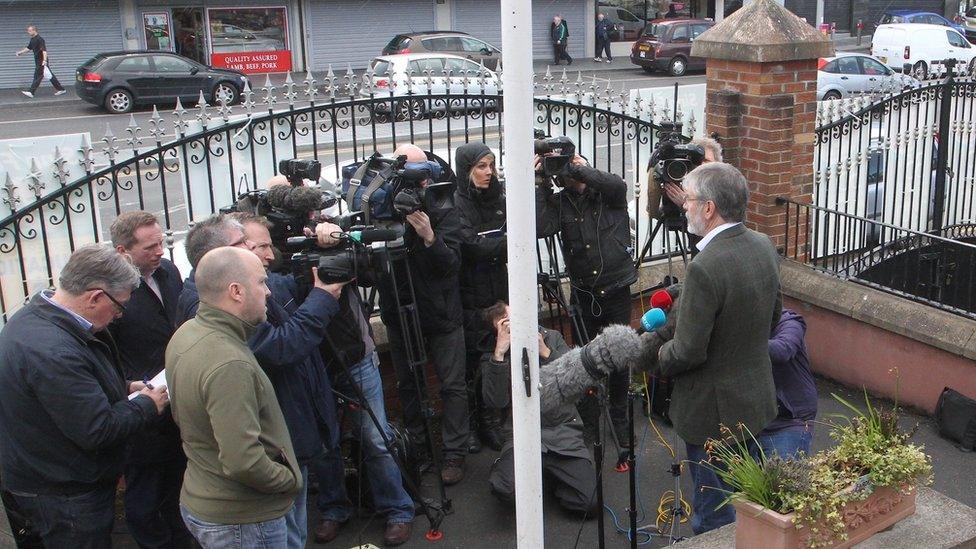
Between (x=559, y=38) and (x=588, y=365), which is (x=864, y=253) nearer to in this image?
(x=588, y=365)

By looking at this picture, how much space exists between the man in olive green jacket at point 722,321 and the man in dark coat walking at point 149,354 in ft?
7.24

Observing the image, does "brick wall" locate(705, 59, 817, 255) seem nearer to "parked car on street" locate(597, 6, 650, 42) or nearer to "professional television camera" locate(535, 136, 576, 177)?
"professional television camera" locate(535, 136, 576, 177)

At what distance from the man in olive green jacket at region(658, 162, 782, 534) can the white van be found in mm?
26104

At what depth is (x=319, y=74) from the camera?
29.2 m

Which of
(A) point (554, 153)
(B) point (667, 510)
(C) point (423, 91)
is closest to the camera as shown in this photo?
(B) point (667, 510)

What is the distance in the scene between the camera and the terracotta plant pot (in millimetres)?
3273

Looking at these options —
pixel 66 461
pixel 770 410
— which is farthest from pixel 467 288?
pixel 66 461

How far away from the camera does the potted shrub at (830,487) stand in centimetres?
328

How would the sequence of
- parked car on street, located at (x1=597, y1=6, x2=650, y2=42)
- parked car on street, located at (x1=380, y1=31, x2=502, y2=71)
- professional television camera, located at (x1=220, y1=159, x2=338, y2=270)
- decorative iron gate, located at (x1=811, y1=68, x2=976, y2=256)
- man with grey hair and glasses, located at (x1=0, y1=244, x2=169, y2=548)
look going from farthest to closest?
parked car on street, located at (x1=597, y1=6, x2=650, y2=42), parked car on street, located at (x1=380, y1=31, x2=502, y2=71), decorative iron gate, located at (x1=811, y1=68, x2=976, y2=256), professional television camera, located at (x1=220, y1=159, x2=338, y2=270), man with grey hair and glasses, located at (x1=0, y1=244, x2=169, y2=548)

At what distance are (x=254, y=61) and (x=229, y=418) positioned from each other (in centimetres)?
2797

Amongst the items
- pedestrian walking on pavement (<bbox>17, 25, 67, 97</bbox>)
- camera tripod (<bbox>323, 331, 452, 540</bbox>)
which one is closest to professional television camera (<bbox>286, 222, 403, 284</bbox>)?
camera tripod (<bbox>323, 331, 452, 540</bbox>)

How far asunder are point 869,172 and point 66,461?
6.45m

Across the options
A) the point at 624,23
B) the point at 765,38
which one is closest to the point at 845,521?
the point at 765,38

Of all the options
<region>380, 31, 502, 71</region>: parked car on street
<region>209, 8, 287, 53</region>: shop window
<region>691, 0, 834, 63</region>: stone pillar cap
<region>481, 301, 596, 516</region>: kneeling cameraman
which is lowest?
<region>481, 301, 596, 516</region>: kneeling cameraman
